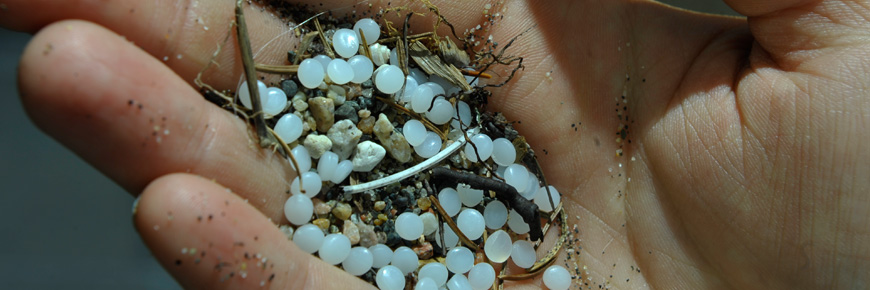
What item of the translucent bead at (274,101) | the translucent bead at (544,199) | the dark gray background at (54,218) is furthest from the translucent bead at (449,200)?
the dark gray background at (54,218)

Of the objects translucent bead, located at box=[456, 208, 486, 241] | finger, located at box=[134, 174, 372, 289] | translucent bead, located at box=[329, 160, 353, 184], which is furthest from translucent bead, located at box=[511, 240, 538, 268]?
finger, located at box=[134, 174, 372, 289]

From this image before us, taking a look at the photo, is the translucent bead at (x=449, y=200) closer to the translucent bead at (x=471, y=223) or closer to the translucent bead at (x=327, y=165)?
the translucent bead at (x=471, y=223)

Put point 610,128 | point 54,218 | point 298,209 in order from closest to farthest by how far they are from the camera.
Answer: point 298,209 → point 610,128 → point 54,218

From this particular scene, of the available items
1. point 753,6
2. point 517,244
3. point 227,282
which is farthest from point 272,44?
point 753,6

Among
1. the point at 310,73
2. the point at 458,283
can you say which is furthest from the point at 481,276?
the point at 310,73

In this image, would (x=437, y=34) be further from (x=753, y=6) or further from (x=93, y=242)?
(x=93, y=242)

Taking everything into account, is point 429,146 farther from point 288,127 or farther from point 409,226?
point 288,127
